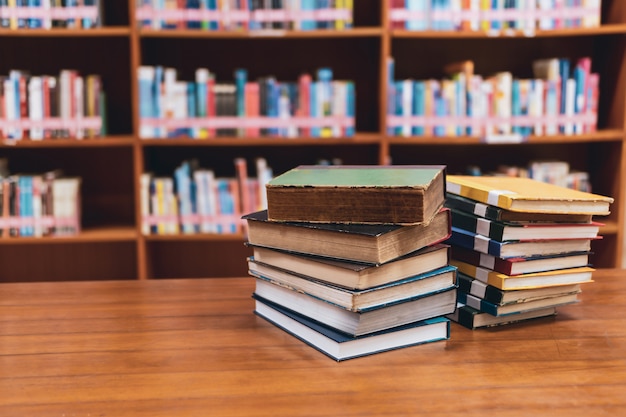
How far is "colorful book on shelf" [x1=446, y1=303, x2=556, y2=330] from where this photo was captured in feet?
3.24

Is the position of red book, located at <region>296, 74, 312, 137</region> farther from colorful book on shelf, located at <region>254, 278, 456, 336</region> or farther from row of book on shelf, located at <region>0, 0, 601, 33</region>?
colorful book on shelf, located at <region>254, 278, 456, 336</region>

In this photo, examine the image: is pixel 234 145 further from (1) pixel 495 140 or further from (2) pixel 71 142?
(1) pixel 495 140

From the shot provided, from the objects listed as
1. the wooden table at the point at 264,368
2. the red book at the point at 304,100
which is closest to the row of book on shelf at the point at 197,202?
the red book at the point at 304,100

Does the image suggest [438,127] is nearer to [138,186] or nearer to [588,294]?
[138,186]

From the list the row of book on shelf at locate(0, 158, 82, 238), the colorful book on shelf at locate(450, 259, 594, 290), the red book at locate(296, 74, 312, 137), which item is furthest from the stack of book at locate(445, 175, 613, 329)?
the row of book on shelf at locate(0, 158, 82, 238)

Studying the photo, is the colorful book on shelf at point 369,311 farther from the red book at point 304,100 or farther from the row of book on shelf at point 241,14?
the row of book on shelf at point 241,14

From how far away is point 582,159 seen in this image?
126 inches

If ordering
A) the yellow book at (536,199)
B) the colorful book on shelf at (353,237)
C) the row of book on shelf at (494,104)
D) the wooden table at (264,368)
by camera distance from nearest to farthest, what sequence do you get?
the wooden table at (264,368), the colorful book on shelf at (353,237), the yellow book at (536,199), the row of book on shelf at (494,104)

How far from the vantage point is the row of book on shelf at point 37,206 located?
269cm

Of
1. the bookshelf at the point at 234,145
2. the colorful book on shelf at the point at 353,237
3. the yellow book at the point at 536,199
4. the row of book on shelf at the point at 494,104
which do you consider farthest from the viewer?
the bookshelf at the point at 234,145

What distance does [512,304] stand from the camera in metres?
0.98

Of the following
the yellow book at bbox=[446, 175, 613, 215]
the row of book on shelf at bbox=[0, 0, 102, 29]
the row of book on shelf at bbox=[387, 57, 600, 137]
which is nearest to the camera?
the yellow book at bbox=[446, 175, 613, 215]

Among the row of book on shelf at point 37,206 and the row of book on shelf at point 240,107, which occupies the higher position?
the row of book on shelf at point 240,107

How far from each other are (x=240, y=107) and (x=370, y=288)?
1.94 meters
